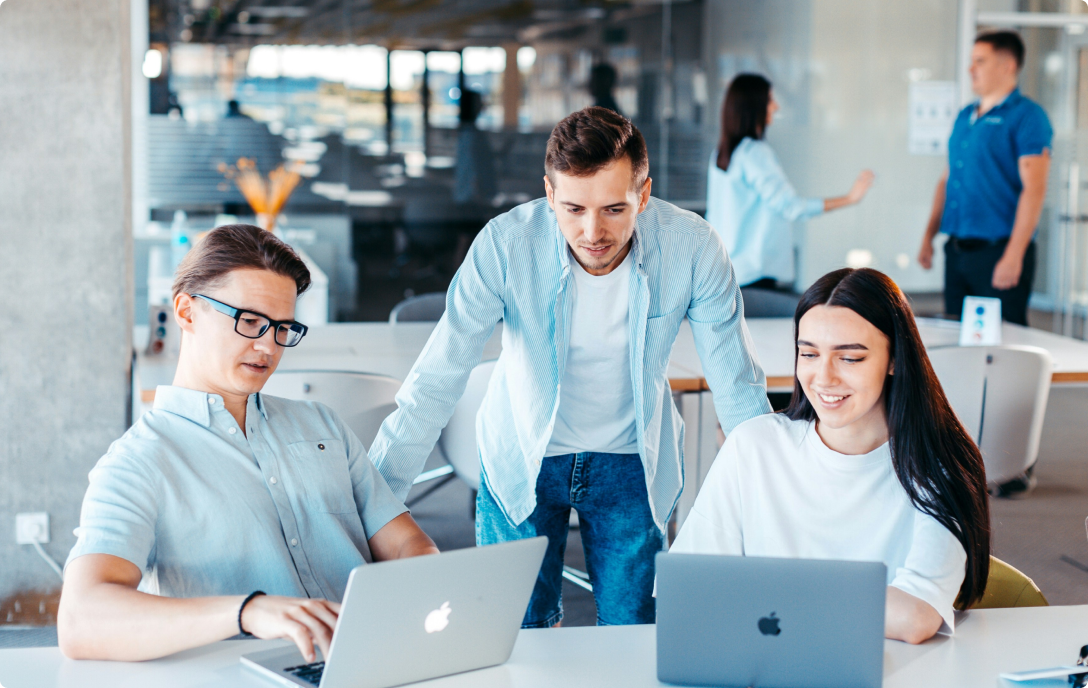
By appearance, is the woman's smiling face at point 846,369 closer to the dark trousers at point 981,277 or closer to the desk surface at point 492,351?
the desk surface at point 492,351

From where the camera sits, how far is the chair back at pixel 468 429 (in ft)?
9.72

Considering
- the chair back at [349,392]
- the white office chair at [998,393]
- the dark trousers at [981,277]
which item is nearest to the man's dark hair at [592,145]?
the chair back at [349,392]

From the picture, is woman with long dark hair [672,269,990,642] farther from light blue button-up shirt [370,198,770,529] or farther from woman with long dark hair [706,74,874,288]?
woman with long dark hair [706,74,874,288]

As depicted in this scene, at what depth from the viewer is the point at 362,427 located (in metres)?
2.86

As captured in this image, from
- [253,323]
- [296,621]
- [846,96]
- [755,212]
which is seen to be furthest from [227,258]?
[846,96]

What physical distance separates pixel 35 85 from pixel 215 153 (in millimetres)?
3839

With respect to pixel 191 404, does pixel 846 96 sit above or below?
above

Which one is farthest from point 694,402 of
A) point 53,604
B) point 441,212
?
point 441,212

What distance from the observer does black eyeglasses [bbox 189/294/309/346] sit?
62.0 inches

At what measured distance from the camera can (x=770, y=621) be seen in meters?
1.27

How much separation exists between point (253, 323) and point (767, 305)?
298cm

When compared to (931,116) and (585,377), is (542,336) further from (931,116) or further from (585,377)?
(931,116)

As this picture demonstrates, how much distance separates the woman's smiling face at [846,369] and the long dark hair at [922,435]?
2 cm

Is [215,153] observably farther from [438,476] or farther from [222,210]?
[438,476]
